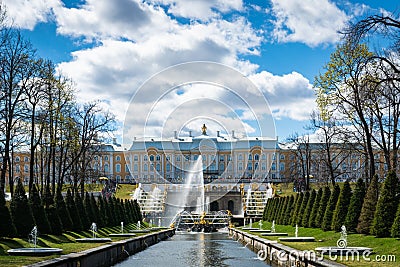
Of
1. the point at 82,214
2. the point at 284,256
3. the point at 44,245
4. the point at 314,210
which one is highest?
the point at 314,210

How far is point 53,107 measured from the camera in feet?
98.5

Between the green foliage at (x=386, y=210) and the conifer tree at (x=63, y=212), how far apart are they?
12407mm

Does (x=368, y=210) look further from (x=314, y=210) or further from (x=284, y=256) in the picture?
(x=314, y=210)

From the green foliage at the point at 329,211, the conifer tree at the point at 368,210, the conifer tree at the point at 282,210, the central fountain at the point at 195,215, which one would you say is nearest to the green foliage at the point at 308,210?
the green foliage at the point at 329,211

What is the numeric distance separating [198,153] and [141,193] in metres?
54.3

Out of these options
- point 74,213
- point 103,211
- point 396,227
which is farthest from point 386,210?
point 103,211

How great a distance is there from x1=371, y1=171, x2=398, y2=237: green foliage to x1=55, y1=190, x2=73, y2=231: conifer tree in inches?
488

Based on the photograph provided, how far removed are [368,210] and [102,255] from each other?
28.7 ft

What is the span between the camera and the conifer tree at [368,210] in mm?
18573

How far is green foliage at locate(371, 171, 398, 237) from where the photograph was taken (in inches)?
655

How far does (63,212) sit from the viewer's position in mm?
23328

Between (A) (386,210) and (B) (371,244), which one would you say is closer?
(B) (371,244)

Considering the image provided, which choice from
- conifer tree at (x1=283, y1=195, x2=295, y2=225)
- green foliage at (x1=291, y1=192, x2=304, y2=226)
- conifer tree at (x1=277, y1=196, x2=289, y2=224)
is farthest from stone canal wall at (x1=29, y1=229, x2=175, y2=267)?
conifer tree at (x1=277, y1=196, x2=289, y2=224)

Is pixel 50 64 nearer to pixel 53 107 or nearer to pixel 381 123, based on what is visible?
pixel 53 107
